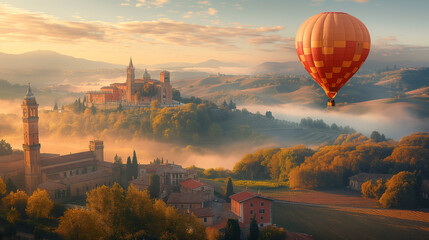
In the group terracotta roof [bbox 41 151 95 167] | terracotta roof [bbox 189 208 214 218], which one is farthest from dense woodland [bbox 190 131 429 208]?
terracotta roof [bbox 189 208 214 218]

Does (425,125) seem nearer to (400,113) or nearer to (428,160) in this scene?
(400,113)

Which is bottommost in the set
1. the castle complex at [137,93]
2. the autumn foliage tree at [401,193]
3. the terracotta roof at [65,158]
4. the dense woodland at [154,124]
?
the autumn foliage tree at [401,193]

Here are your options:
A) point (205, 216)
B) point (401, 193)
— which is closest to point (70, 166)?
point (205, 216)

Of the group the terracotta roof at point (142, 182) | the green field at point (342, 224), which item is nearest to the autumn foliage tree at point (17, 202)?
the terracotta roof at point (142, 182)

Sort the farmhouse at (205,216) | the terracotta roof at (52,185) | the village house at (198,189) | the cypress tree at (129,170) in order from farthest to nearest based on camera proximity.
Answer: the cypress tree at (129,170) < the village house at (198,189) < the terracotta roof at (52,185) < the farmhouse at (205,216)

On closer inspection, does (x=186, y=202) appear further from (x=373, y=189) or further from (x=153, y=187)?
(x=373, y=189)

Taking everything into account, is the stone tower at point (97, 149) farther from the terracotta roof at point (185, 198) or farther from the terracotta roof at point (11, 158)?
the terracotta roof at point (185, 198)

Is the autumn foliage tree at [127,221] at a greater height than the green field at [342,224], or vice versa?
the autumn foliage tree at [127,221]

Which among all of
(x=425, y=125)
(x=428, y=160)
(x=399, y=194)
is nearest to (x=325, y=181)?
(x=399, y=194)
